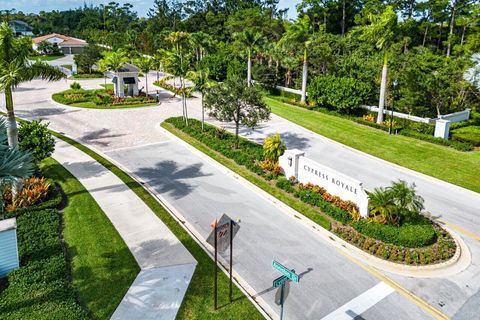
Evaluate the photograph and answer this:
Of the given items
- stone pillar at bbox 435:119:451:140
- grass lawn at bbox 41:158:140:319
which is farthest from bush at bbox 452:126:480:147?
grass lawn at bbox 41:158:140:319

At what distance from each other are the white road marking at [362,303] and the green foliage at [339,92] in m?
22.9

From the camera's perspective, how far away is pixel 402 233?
1523 centimetres

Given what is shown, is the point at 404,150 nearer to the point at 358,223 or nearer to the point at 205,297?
the point at 358,223

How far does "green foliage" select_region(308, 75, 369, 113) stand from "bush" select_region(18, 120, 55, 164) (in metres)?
23.4

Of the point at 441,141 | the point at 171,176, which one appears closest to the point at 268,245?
the point at 171,176

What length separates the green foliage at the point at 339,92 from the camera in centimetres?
3338

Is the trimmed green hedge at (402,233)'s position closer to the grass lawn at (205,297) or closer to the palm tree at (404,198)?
the palm tree at (404,198)

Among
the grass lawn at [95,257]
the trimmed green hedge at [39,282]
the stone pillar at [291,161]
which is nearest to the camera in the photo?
the trimmed green hedge at [39,282]

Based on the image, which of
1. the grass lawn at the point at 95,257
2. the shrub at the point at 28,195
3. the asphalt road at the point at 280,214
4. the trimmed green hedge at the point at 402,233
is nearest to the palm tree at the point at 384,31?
the asphalt road at the point at 280,214

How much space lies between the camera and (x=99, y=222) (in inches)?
638

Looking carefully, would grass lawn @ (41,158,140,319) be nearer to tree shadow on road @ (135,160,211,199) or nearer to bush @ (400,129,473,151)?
tree shadow on road @ (135,160,211,199)

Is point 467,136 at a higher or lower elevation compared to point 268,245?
higher

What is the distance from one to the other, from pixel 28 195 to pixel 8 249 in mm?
5128

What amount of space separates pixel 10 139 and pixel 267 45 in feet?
107
